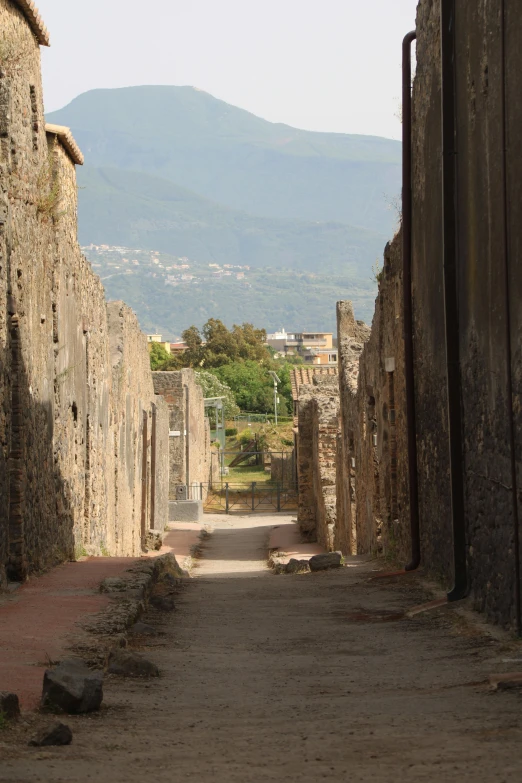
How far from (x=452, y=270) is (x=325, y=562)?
6355 millimetres

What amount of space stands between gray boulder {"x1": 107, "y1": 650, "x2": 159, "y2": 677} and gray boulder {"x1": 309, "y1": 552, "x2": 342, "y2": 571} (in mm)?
8462

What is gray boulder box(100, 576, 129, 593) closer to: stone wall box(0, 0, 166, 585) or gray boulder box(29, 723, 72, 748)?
stone wall box(0, 0, 166, 585)

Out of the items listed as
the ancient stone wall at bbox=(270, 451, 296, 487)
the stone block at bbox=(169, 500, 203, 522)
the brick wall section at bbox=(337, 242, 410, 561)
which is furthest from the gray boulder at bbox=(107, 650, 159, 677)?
the ancient stone wall at bbox=(270, 451, 296, 487)

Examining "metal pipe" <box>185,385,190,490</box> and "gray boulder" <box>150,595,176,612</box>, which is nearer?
"gray boulder" <box>150,595,176,612</box>

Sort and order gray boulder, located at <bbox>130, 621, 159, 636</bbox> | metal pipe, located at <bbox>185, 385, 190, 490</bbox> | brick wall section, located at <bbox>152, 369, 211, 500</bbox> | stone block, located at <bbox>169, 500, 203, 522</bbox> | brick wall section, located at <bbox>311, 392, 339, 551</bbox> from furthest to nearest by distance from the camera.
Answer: metal pipe, located at <bbox>185, 385, 190, 490</bbox>, brick wall section, located at <bbox>152, 369, 211, 500</bbox>, stone block, located at <bbox>169, 500, 203, 522</bbox>, brick wall section, located at <bbox>311, 392, 339, 551</bbox>, gray boulder, located at <bbox>130, 621, 159, 636</bbox>

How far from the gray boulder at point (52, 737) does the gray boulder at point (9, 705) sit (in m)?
0.32

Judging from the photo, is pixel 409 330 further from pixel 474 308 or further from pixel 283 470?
pixel 283 470

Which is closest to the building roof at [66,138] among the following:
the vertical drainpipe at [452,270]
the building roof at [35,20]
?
the building roof at [35,20]

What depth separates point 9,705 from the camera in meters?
4.80

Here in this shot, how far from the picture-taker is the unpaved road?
4184 millimetres

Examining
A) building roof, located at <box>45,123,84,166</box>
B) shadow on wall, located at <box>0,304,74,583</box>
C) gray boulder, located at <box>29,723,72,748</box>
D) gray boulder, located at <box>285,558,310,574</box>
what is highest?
building roof, located at <box>45,123,84,166</box>

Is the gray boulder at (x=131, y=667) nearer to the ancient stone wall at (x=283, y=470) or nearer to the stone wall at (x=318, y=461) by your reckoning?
the stone wall at (x=318, y=461)

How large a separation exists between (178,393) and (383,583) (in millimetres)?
26259

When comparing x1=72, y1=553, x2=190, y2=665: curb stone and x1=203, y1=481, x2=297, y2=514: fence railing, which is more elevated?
x1=72, y1=553, x2=190, y2=665: curb stone
